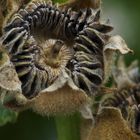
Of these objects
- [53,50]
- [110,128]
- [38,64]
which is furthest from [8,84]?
[110,128]

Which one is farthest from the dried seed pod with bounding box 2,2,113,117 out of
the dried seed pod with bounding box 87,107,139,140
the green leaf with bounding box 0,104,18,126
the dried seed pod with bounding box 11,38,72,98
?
the green leaf with bounding box 0,104,18,126

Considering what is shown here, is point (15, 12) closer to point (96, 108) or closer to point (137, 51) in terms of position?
point (96, 108)

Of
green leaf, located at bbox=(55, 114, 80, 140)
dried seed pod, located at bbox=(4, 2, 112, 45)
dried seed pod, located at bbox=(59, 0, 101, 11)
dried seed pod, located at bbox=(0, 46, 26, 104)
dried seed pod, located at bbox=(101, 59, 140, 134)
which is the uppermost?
dried seed pod, located at bbox=(59, 0, 101, 11)

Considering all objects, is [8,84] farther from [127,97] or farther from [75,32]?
[127,97]

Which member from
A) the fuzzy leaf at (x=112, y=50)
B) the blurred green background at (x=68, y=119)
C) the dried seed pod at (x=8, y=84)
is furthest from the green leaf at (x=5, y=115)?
the fuzzy leaf at (x=112, y=50)

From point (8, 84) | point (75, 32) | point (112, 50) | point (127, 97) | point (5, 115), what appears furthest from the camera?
point (5, 115)

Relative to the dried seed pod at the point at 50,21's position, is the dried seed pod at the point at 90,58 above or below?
below

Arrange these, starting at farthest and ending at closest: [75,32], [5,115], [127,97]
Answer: [5,115], [127,97], [75,32]

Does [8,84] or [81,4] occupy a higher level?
[81,4]

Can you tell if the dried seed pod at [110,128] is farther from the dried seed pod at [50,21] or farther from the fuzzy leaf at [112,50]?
the dried seed pod at [50,21]

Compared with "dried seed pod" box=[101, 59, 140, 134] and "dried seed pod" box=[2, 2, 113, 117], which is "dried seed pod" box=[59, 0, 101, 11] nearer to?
"dried seed pod" box=[2, 2, 113, 117]
